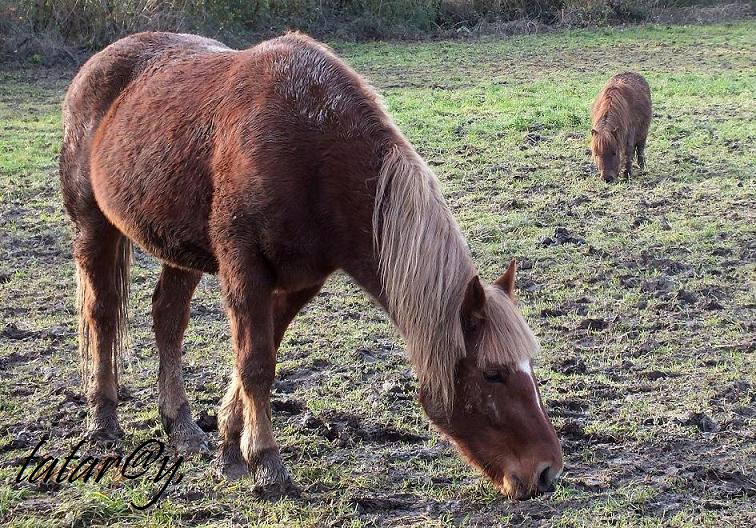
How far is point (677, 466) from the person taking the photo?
149 inches

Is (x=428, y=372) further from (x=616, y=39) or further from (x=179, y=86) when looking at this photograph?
(x=616, y=39)

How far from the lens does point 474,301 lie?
3.20 meters

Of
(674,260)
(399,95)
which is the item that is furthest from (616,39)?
(674,260)

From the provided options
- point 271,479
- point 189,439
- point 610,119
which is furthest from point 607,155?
point 271,479

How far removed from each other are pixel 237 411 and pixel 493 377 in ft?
4.06

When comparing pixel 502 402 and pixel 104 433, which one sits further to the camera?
pixel 104 433

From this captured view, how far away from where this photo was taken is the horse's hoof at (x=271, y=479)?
11.8ft

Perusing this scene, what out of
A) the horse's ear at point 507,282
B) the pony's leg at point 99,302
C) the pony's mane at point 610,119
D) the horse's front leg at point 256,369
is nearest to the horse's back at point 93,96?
the pony's leg at point 99,302

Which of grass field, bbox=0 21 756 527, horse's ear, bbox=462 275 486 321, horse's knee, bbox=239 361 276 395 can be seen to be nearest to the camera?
horse's ear, bbox=462 275 486 321

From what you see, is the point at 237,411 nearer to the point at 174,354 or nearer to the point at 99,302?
the point at 174,354

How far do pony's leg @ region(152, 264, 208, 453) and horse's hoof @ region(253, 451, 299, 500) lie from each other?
588 mm

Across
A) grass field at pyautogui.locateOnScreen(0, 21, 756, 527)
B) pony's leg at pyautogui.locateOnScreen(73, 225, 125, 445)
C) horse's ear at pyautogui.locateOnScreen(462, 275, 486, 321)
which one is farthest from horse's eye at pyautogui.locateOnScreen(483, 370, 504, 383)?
pony's leg at pyautogui.locateOnScreen(73, 225, 125, 445)

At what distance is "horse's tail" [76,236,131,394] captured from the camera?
449 centimetres

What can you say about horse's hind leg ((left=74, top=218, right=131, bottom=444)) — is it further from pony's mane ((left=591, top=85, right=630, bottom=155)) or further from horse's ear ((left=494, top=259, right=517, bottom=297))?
pony's mane ((left=591, top=85, right=630, bottom=155))
